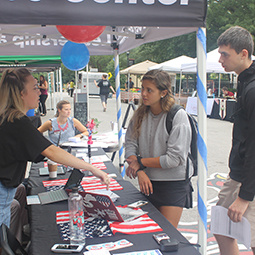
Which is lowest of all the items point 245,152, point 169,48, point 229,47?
point 245,152

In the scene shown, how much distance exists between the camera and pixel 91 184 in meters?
3.09

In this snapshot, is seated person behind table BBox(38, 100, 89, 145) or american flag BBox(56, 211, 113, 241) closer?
american flag BBox(56, 211, 113, 241)

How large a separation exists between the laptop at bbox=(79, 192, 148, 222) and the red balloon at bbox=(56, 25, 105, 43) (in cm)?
195

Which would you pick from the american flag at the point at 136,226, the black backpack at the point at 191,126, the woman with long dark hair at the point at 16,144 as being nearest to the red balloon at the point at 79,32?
the woman with long dark hair at the point at 16,144

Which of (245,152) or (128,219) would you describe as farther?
(128,219)

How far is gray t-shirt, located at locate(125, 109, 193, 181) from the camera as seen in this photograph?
2.50 metres

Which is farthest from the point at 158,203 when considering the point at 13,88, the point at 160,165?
the point at 13,88

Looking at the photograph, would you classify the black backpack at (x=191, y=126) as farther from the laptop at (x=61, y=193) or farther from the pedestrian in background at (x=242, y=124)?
the laptop at (x=61, y=193)

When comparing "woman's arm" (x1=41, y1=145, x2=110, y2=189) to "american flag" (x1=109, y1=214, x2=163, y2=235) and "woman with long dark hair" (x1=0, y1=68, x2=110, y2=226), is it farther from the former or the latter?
"american flag" (x1=109, y1=214, x2=163, y2=235)

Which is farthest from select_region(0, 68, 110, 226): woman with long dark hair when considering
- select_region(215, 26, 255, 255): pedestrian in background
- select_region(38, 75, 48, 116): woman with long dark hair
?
select_region(38, 75, 48, 116): woman with long dark hair

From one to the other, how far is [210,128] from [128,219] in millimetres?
10861

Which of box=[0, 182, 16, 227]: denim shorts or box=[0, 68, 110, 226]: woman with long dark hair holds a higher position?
box=[0, 68, 110, 226]: woman with long dark hair

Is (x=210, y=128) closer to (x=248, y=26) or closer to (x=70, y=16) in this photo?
(x=70, y=16)

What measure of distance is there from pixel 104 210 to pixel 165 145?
2.71 ft
